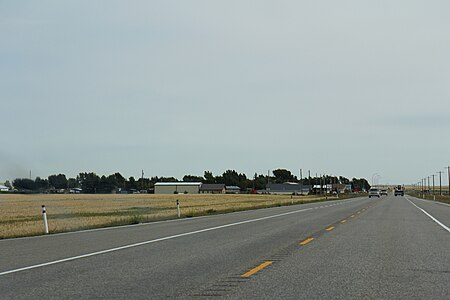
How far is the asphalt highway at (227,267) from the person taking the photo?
9.05 metres

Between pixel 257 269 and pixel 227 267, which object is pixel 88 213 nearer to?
pixel 227 267

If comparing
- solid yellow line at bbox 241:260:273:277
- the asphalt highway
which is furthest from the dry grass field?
solid yellow line at bbox 241:260:273:277

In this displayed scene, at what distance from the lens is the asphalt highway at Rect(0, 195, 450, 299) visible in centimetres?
905

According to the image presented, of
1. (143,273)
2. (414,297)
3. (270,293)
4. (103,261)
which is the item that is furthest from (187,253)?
(414,297)

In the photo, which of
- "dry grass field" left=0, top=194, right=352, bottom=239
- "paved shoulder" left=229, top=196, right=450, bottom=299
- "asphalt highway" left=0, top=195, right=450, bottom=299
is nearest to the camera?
"paved shoulder" left=229, top=196, right=450, bottom=299

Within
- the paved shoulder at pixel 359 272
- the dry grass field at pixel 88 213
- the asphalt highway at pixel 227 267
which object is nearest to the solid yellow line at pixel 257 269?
the asphalt highway at pixel 227 267

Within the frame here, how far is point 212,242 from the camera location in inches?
674

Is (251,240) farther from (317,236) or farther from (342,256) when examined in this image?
(342,256)

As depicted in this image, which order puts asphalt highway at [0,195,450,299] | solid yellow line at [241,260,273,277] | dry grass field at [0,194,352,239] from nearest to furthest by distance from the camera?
asphalt highway at [0,195,450,299], solid yellow line at [241,260,273,277], dry grass field at [0,194,352,239]

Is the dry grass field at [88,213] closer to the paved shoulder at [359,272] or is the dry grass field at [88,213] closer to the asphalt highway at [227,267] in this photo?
the asphalt highway at [227,267]

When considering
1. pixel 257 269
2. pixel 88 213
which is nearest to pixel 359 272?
pixel 257 269

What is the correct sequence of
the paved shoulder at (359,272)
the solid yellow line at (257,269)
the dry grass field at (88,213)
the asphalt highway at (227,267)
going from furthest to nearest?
the dry grass field at (88,213) → the solid yellow line at (257,269) → the asphalt highway at (227,267) → the paved shoulder at (359,272)

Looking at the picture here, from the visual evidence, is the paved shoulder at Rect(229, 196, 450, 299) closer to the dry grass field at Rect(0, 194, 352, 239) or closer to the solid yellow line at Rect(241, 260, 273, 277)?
the solid yellow line at Rect(241, 260, 273, 277)

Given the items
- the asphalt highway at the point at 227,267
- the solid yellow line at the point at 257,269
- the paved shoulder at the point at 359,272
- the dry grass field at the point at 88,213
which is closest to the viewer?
the paved shoulder at the point at 359,272
